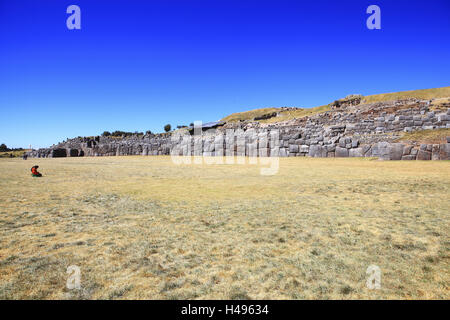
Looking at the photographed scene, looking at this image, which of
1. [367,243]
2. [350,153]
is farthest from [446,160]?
[367,243]

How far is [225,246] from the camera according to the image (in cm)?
307

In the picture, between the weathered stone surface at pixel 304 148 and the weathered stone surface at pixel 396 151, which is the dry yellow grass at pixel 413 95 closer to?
the weathered stone surface at pixel 304 148

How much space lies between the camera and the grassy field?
215cm

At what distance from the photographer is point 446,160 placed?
12.8 meters

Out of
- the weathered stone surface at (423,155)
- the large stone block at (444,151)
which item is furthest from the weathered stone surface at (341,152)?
the large stone block at (444,151)

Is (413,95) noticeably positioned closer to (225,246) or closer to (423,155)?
(423,155)

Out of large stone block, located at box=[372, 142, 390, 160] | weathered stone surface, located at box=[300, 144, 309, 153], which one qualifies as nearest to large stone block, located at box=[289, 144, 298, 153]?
weathered stone surface, located at box=[300, 144, 309, 153]

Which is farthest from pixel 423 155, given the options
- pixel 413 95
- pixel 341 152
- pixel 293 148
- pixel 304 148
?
pixel 413 95

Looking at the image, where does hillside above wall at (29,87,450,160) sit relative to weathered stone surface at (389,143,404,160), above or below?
above

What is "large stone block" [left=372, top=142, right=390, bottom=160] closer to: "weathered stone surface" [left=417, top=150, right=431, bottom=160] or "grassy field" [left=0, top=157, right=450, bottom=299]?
"weathered stone surface" [left=417, top=150, right=431, bottom=160]

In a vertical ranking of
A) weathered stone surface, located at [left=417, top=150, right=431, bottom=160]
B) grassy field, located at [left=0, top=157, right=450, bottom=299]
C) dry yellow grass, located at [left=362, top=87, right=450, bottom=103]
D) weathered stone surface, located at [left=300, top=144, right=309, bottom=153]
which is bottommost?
grassy field, located at [left=0, top=157, right=450, bottom=299]

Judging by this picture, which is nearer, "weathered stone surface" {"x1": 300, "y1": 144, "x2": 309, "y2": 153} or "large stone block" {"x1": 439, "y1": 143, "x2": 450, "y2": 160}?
"large stone block" {"x1": 439, "y1": 143, "x2": 450, "y2": 160}
